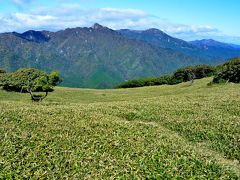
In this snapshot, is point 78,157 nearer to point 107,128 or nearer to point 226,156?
point 107,128

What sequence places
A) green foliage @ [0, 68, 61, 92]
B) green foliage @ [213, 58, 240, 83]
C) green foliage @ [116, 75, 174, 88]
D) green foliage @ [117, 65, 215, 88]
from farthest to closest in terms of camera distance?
1. green foliage @ [116, 75, 174, 88]
2. green foliage @ [117, 65, 215, 88]
3. green foliage @ [213, 58, 240, 83]
4. green foliage @ [0, 68, 61, 92]

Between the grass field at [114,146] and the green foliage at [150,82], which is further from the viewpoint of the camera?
the green foliage at [150,82]

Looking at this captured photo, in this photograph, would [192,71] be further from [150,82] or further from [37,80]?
[37,80]

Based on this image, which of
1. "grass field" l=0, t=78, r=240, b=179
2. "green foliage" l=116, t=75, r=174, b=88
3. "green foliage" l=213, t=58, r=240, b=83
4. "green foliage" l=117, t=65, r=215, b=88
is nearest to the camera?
"grass field" l=0, t=78, r=240, b=179

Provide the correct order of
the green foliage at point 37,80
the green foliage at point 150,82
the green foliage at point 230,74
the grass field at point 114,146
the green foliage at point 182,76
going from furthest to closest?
the green foliage at point 150,82, the green foliage at point 182,76, the green foliage at point 230,74, the green foliage at point 37,80, the grass field at point 114,146

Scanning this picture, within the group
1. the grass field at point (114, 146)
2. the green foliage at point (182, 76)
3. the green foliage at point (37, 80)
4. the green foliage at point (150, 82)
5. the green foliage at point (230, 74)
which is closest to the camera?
the grass field at point (114, 146)

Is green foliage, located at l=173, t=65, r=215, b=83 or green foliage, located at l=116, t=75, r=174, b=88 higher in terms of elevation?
green foliage, located at l=173, t=65, r=215, b=83

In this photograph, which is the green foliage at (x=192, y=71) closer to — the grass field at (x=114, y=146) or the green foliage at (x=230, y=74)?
the green foliage at (x=230, y=74)

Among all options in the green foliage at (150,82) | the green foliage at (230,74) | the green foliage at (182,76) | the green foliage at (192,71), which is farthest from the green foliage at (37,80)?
the green foliage at (150,82)

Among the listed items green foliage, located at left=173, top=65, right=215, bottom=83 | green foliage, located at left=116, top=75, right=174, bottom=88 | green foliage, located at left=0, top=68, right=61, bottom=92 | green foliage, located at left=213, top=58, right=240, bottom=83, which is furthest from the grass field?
green foliage, located at left=116, top=75, right=174, bottom=88

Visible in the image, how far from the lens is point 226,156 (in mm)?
24547

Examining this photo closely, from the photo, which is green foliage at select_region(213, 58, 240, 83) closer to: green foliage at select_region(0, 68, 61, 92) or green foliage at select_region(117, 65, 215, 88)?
green foliage at select_region(0, 68, 61, 92)

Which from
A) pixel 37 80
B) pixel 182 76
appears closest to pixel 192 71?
pixel 182 76

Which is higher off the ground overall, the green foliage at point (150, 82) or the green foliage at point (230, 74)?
the green foliage at point (230, 74)
